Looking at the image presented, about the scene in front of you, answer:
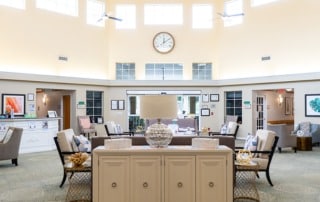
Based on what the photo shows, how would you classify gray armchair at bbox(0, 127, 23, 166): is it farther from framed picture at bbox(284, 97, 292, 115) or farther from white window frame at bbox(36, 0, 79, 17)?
framed picture at bbox(284, 97, 292, 115)

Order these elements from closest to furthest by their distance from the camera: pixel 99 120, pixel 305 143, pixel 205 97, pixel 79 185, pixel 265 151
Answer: pixel 79 185 < pixel 265 151 < pixel 305 143 < pixel 99 120 < pixel 205 97

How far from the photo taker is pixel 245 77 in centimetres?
1274

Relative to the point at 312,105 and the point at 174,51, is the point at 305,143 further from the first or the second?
the point at 174,51

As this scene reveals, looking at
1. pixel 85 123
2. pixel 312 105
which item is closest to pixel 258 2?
pixel 312 105

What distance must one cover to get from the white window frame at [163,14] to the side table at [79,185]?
954 centimetres

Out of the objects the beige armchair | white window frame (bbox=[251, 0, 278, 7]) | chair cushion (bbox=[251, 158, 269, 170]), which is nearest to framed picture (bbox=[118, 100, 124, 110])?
the beige armchair

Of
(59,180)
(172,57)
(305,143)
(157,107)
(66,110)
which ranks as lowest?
(59,180)

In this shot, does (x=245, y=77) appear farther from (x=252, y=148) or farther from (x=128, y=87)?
(x=252, y=148)

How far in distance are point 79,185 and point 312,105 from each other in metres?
8.65

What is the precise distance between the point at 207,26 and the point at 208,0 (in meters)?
1.17

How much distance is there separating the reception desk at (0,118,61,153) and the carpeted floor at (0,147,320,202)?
39.2 inches

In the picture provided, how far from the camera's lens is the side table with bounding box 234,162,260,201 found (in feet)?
15.4

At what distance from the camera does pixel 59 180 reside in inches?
229

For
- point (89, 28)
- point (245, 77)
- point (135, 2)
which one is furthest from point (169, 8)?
point (245, 77)
